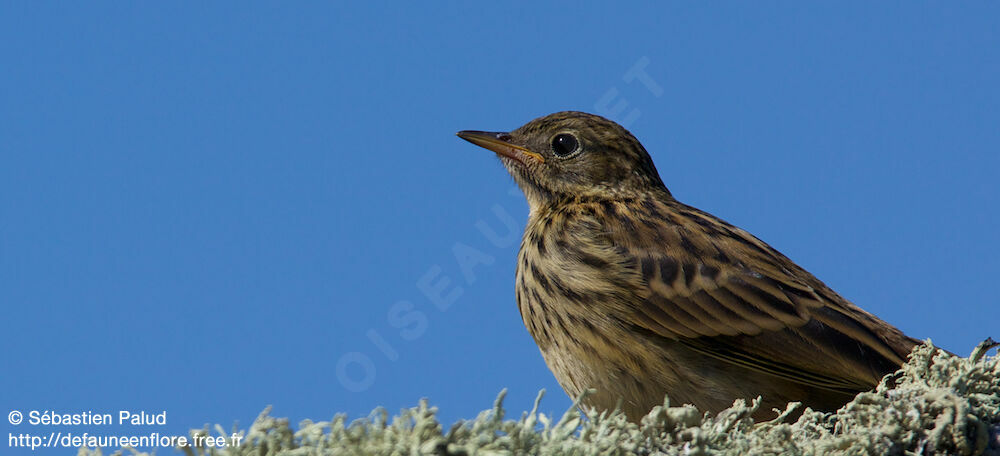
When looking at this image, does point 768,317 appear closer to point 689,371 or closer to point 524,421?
point 689,371

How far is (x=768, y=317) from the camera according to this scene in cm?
555

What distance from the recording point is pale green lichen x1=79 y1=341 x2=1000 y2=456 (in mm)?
2623

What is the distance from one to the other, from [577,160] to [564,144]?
0.64 ft

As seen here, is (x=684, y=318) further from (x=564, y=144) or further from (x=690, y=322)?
(x=564, y=144)

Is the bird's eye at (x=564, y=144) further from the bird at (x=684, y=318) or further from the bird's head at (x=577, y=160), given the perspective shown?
the bird at (x=684, y=318)

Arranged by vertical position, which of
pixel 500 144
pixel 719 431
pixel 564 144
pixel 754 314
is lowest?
pixel 719 431

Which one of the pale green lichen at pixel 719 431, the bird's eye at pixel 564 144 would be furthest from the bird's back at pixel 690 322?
the pale green lichen at pixel 719 431

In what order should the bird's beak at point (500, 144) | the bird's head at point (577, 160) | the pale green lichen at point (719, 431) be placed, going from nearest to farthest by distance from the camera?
the pale green lichen at point (719, 431), the bird's head at point (577, 160), the bird's beak at point (500, 144)

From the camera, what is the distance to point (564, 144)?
293 inches

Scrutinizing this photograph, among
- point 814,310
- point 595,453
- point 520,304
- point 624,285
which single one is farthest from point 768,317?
point 595,453

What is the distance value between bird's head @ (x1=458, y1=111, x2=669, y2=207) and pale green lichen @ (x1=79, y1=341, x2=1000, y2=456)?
12.1 ft

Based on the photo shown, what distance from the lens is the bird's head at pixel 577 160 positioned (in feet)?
23.8

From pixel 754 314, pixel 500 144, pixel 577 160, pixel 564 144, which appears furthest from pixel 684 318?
pixel 500 144

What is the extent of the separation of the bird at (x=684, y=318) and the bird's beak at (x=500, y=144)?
0.84 metres
